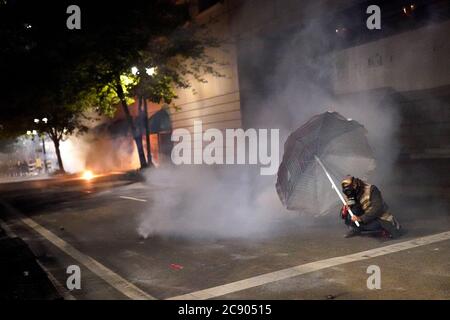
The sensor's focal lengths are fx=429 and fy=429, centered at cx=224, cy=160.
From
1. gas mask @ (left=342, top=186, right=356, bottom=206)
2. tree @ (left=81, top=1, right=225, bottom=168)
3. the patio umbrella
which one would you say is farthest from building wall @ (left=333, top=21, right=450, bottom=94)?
tree @ (left=81, top=1, right=225, bottom=168)

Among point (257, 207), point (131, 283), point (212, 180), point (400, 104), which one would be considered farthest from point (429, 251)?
point (212, 180)

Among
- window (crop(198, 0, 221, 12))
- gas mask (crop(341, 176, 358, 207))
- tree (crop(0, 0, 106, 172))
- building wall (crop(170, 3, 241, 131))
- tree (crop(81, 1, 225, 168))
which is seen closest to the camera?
gas mask (crop(341, 176, 358, 207))

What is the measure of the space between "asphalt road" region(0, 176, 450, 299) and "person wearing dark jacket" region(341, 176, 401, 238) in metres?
0.20

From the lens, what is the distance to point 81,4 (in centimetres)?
1891

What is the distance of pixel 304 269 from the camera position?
552 cm

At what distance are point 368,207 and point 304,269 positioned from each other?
1647mm

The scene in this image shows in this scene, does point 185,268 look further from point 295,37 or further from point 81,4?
point 81,4

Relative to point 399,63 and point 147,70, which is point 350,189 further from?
point 147,70

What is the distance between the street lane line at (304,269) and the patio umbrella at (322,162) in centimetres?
105

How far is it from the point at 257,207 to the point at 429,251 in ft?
16.6

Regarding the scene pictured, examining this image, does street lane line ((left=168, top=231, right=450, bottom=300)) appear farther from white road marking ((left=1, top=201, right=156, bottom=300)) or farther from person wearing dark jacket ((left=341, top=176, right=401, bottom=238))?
white road marking ((left=1, top=201, right=156, bottom=300))

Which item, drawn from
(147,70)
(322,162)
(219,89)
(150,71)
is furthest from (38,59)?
(322,162)

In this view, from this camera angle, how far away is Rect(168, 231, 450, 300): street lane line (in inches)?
193
